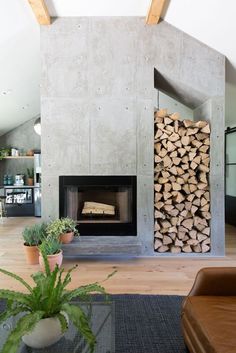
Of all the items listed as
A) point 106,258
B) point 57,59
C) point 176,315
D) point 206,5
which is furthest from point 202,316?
point 57,59

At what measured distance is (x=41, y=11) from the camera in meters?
3.14

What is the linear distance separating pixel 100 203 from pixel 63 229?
2.07 ft

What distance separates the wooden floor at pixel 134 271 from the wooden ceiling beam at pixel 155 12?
3027 mm

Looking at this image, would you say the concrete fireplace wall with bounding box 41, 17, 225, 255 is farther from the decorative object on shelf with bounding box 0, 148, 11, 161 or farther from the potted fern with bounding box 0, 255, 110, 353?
the decorative object on shelf with bounding box 0, 148, 11, 161

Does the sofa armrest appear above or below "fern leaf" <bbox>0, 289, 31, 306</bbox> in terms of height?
below

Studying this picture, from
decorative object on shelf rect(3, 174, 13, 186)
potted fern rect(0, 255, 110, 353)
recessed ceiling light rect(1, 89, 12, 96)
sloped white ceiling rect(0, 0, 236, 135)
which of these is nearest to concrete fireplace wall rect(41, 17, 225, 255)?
sloped white ceiling rect(0, 0, 236, 135)

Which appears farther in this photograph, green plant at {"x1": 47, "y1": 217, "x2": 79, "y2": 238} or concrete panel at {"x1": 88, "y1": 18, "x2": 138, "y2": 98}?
concrete panel at {"x1": 88, "y1": 18, "x2": 138, "y2": 98}

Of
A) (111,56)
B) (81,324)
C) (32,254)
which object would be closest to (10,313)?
(81,324)

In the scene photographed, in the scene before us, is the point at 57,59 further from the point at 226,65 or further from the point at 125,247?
the point at 125,247

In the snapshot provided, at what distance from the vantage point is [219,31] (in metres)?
3.12

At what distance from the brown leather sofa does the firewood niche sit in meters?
1.82

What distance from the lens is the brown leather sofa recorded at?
3.98ft

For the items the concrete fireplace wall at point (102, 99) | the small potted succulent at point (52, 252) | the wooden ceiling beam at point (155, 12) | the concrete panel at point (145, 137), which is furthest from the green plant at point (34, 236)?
the wooden ceiling beam at point (155, 12)

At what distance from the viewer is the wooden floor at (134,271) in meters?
2.62
